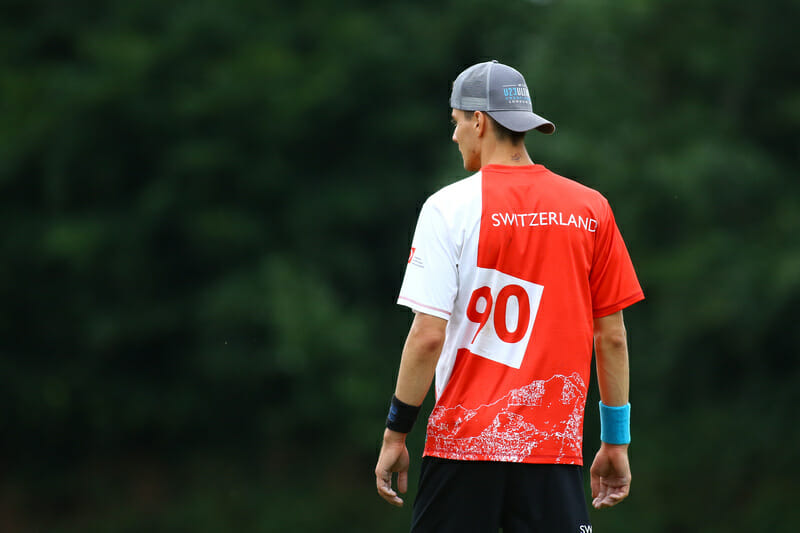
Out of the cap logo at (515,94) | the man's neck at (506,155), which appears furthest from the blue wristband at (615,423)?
the cap logo at (515,94)

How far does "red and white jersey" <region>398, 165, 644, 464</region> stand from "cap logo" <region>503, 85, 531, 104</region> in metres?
0.17

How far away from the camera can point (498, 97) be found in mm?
2393

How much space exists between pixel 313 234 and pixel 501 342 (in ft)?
34.2

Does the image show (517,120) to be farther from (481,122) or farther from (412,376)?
(412,376)

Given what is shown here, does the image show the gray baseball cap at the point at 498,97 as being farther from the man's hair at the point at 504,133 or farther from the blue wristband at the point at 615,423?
the blue wristband at the point at 615,423

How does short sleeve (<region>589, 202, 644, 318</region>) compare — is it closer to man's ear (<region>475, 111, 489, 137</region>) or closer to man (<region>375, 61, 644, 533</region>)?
man (<region>375, 61, 644, 533</region>)

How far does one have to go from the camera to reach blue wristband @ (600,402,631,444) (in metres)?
2.52

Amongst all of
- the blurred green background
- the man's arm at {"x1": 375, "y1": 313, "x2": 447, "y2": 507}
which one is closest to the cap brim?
the man's arm at {"x1": 375, "y1": 313, "x2": 447, "y2": 507}

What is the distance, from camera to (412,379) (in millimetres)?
2312

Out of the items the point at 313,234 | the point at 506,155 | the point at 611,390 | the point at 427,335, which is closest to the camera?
the point at 427,335

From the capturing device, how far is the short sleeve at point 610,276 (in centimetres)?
240

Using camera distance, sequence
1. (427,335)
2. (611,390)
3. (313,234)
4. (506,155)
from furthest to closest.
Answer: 1. (313,234)
2. (611,390)
3. (506,155)
4. (427,335)

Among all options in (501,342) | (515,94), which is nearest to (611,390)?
(501,342)

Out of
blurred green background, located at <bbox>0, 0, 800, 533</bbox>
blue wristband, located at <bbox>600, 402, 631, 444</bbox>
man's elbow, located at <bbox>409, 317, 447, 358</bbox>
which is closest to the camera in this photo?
man's elbow, located at <bbox>409, 317, 447, 358</bbox>
